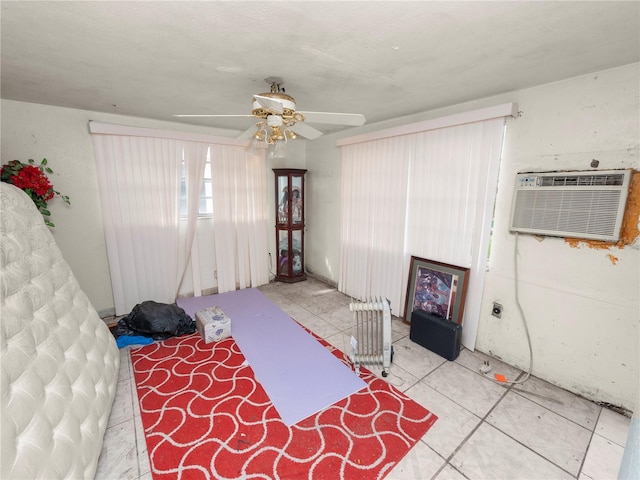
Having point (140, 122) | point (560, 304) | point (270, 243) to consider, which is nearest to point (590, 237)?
point (560, 304)

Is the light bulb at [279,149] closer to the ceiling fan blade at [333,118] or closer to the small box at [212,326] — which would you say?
the ceiling fan blade at [333,118]

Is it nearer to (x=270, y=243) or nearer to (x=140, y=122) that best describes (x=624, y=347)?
(x=270, y=243)

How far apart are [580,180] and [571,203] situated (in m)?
0.17

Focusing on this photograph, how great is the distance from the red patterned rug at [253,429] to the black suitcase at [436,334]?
70 cm

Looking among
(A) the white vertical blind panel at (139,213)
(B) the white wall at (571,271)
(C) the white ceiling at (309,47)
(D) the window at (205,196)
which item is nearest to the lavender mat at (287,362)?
(A) the white vertical blind panel at (139,213)

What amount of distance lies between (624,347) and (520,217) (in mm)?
1099

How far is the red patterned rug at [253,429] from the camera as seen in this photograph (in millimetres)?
1636

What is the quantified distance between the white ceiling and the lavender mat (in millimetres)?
2327

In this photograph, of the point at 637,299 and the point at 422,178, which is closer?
the point at 637,299

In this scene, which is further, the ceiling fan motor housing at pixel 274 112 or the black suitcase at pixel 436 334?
the black suitcase at pixel 436 334

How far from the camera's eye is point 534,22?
4.48 feet

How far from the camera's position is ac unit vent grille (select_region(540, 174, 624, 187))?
1890 millimetres

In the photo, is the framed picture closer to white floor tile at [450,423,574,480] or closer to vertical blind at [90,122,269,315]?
white floor tile at [450,423,574,480]

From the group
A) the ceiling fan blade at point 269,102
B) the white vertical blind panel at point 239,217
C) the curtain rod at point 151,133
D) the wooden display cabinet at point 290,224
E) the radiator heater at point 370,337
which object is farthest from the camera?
the wooden display cabinet at point 290,224
